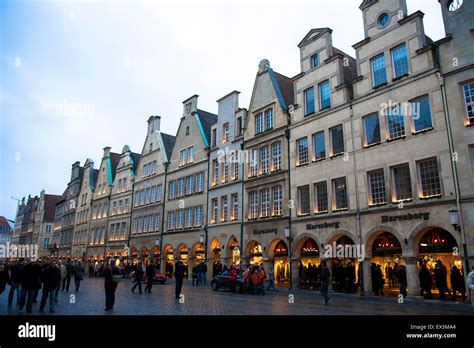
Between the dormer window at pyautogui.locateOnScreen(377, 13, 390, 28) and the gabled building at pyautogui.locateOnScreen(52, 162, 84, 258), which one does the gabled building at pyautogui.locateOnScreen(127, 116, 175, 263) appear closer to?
the gabled building at pyautogui.locateOnScreen(52, 162, 84, 258)

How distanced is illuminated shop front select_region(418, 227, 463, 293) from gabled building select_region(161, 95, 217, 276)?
20.8m

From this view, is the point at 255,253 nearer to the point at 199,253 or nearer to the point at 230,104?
the point at 199,253

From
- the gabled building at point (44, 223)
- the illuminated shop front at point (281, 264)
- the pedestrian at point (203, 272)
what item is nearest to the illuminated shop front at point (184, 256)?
the pedestrian at point (203, 272)

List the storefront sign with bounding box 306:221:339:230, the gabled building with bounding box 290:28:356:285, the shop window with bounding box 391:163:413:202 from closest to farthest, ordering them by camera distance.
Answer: the shop window with bounding box 391:163:413:202 < the storefront sign with bounding box 306:221:339:230 < the gabled building with bounding box 290:28:356:285

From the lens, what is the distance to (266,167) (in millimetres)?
32562

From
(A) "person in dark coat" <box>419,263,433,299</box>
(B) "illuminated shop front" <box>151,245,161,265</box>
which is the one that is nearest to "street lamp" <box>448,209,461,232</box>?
(A) "person in dark coat" <box>419,263,433,299</box>

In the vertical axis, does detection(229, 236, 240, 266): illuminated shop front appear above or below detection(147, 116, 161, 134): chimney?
below

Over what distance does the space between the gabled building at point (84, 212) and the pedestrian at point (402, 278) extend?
5299 centimetres

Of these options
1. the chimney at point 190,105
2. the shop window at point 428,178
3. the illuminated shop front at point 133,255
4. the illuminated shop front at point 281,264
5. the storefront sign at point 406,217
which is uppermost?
the chimney at point 190,105

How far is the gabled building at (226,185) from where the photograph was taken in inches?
1362

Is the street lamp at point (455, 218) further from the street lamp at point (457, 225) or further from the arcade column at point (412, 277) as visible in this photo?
the arcade column at point (412, 277)

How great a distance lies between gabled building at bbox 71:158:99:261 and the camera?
64875 mm

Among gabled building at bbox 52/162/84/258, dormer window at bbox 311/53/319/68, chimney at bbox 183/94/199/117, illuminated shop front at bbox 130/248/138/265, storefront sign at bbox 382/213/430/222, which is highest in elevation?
chimney at bbox 183/94/199/117
